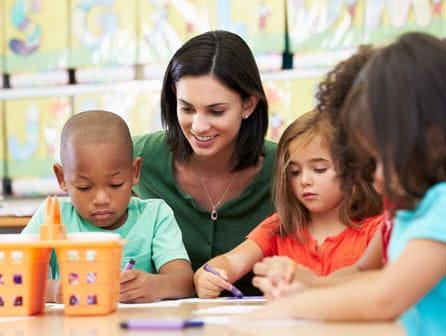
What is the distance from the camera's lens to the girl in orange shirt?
1899mm

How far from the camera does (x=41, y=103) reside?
321cm

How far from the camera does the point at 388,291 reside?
42.5 inches

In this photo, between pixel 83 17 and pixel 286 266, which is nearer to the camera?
pixel 286 266

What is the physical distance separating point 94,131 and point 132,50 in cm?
131

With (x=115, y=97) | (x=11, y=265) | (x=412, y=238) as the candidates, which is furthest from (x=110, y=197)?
(x=115, y=97)

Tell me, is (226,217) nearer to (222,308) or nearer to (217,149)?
(217,149)

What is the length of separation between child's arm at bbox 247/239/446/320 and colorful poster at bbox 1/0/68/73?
225cm

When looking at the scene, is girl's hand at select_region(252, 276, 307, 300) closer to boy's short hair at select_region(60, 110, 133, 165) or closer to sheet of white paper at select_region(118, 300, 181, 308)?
sheet of white paper at select_region(118, 300, 181, 308)

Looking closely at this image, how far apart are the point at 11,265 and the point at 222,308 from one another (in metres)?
0.40

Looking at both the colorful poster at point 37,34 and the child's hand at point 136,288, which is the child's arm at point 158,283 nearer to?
the child's hand at point 136,288

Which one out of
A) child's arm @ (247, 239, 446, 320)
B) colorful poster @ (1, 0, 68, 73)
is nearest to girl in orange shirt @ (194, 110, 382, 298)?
child's arm @ (247, 239, 446, 320)

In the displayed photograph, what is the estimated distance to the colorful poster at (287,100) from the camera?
9.60 ft

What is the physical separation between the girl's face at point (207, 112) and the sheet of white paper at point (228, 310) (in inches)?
23.4

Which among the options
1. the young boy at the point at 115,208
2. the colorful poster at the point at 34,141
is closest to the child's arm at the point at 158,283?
the young boy at the point at 115,208
